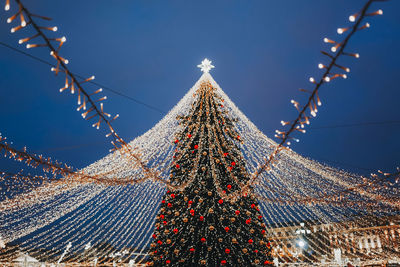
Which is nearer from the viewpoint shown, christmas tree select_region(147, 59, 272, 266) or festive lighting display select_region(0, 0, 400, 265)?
festive lighting display select_region(0, 0, 400, 265)

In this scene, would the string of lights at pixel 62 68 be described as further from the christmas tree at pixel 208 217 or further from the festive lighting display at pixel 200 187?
the christmas tree at pixel 208 217

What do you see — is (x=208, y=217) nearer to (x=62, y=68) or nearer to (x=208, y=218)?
(x=208, y=218)

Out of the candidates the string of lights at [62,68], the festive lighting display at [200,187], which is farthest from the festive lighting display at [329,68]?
the string of lights at [62,68]

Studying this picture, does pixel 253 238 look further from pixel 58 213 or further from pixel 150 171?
pixel 58 213

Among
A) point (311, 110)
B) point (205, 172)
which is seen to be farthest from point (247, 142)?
point (311, 110)

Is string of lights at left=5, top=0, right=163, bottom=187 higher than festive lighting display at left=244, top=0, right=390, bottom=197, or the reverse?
festive lighting display at left=244, top=0, right=390, bottom=197

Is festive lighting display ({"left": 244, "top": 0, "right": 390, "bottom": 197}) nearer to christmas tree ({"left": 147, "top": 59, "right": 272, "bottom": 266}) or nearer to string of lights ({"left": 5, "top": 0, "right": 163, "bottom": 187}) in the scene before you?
string of lights ({"left": 5, "top": 0, "right": 163, "bottom": 187})

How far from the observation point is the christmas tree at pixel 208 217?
3.85 meters

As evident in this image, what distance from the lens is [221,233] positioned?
13.0 feet

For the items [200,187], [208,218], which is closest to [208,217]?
[208,218]

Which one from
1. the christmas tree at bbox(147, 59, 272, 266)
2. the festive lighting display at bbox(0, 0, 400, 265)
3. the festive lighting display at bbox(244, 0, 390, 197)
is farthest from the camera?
the christmas tree at bbox(147, 59, 272, 266)

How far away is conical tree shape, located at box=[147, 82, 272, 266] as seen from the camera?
3.85 m

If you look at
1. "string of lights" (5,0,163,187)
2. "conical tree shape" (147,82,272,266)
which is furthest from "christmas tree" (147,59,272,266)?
"string of lights" (5,0,163,187)

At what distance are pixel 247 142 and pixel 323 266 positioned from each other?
4481 millimetres
